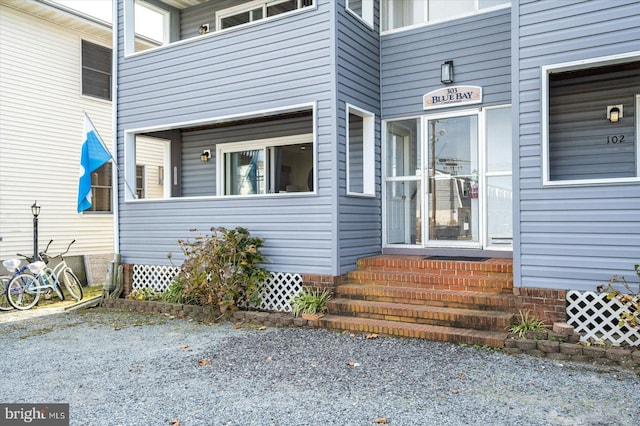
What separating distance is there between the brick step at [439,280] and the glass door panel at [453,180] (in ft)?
3.85

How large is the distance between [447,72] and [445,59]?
27 centimetres

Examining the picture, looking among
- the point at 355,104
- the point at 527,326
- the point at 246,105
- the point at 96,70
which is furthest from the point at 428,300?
the point at 96,70

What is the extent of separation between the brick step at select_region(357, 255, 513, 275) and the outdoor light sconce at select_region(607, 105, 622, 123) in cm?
229

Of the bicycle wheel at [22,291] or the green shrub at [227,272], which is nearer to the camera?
the green shrub at [227,272]

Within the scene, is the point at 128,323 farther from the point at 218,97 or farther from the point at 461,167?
the point at 461,167

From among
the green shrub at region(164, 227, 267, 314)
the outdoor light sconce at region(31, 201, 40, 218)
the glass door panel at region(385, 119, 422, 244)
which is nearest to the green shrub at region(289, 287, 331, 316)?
the green shrub at region(164, 227, 267, 314)

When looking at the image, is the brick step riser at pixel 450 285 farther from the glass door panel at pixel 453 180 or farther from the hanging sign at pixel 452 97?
the hanging sign at pixel 452 97

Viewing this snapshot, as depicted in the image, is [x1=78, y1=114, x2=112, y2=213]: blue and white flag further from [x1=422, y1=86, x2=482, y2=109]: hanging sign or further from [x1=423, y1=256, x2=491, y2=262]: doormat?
[x1=423, y1=256, x2=491, y2=262]: doormat

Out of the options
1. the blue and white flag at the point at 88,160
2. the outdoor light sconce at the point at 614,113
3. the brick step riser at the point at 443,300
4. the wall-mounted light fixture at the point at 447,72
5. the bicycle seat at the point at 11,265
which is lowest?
the brick step riser at the point at 443,300

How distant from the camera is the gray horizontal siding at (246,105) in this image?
23.3 ft

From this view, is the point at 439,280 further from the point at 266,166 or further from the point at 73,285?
the point at 73,285

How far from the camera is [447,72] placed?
300 inches

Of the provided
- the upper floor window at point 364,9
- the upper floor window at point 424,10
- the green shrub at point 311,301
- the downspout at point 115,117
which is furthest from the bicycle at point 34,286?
the upper floor window at point 424,10

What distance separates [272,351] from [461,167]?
4.24m
